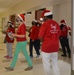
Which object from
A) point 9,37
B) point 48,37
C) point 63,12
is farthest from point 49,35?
point 63,12

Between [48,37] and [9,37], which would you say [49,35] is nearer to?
[48,37]

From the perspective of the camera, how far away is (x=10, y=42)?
271 inches

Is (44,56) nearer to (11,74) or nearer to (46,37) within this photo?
(46,37)

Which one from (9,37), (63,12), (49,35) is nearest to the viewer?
(49,35)

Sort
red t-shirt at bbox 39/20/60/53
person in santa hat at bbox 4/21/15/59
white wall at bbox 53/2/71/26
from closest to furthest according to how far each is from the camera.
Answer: red t-shirt at bbox 39/20/60/53
person in santa hat at bbox 4/21/15/59
white wall at bbox 53/2/71/26

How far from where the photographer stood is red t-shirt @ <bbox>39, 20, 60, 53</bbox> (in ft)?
11.9

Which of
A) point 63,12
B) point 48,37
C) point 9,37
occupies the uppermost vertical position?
point 63,12

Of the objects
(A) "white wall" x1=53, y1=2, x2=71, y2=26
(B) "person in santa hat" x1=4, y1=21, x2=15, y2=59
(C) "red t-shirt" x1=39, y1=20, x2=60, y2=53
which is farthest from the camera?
(A) "white wall" x1=53, y1=2, x2=71, y2=26

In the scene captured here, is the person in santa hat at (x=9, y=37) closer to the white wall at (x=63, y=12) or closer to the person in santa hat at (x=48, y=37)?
the person in santa hat at (x=48, y=37)

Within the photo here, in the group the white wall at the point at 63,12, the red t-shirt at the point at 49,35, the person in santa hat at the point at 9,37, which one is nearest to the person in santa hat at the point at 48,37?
the red t-shirt at the point at 49,35

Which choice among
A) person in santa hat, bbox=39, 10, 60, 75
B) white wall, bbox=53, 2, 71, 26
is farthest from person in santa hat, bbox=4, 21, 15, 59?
white wall, bbox=53, 2, 71, 26

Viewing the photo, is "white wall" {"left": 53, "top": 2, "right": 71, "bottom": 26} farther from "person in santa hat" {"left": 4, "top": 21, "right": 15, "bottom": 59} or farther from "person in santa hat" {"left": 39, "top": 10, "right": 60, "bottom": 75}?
"person in santa hat" {"left": 39, "top": 10, "right": 60, "bottom": 75}

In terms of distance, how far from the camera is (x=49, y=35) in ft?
12.1

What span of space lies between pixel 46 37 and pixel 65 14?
5.78 m
